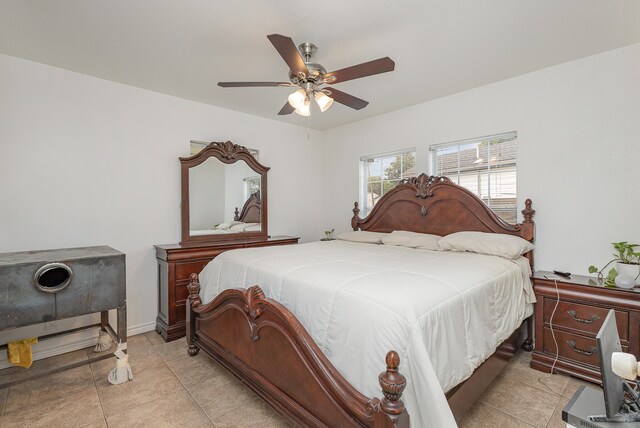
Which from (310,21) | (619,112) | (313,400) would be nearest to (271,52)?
(310,21)

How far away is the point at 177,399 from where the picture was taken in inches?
82.0

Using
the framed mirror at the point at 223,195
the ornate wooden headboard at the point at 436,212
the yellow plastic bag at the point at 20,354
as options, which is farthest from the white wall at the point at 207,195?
the ornate wooden headboard at the point at 436,212

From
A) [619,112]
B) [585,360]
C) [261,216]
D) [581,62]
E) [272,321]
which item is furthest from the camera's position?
[261,216]

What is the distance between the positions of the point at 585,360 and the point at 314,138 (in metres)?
4.18

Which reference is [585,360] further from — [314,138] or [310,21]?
[314,138]

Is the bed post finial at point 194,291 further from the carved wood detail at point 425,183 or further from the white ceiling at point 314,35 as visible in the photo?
the carved wood detail at point 425,183

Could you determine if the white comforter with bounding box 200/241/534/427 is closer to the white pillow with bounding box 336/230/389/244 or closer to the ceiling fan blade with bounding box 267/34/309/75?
the white pillow with bounding box 336/230/389/244

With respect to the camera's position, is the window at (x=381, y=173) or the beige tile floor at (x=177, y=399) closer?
the beige tile floor at (x=177, y=399)

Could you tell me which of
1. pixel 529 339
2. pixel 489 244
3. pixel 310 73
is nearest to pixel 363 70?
pixel 310 73

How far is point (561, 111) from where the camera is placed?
2.74 meters

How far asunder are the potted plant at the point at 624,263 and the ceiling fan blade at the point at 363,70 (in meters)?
2.24

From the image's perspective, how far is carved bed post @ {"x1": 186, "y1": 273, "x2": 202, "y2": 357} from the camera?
2.62 metres

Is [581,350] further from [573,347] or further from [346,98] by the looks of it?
[346,98]

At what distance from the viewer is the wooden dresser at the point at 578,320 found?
2.12 meters
